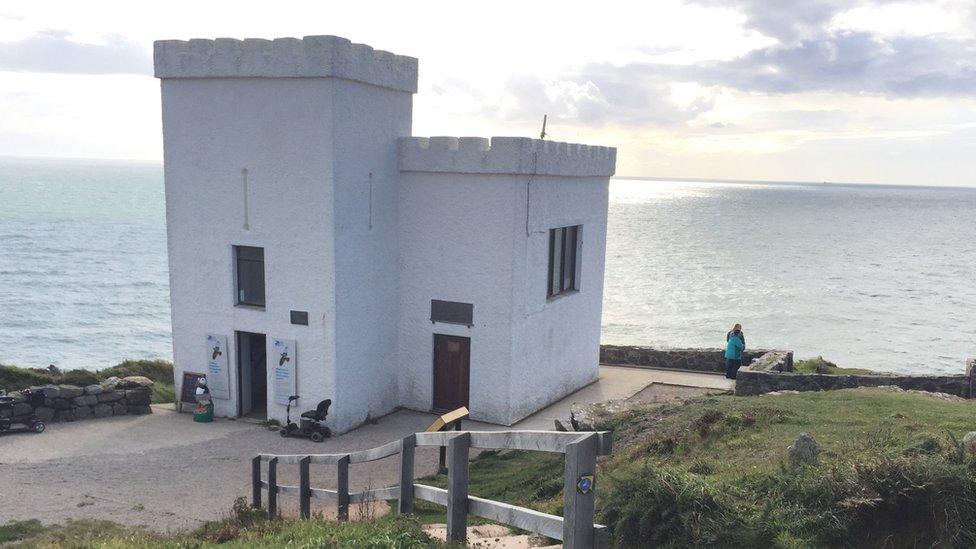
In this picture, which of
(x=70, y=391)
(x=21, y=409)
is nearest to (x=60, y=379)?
(x=70, y=391)

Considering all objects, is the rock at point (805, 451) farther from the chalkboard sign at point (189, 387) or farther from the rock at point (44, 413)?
the rock at point (44, 413)

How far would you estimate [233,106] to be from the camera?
55.4 feet

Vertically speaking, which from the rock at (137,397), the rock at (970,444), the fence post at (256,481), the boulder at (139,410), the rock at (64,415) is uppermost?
the rock at (970,444)

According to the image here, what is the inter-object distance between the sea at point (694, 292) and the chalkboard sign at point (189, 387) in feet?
86.6

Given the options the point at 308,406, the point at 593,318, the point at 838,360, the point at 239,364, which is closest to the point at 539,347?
the point at 593,318

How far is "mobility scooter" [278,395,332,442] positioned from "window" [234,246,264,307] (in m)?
2.82

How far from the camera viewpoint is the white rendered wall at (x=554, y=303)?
685 inches

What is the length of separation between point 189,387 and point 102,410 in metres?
1.91

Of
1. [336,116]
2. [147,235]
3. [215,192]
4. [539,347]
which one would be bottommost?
[147,235]

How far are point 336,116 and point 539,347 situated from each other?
6.98 meters

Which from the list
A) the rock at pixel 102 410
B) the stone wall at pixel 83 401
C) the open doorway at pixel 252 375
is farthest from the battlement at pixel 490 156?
the rock at pixel 102 410

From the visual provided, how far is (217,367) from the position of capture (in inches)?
692

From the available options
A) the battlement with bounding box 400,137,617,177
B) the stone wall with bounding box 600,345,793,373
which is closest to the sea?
the stone wall with bounding box 600,345,793,373

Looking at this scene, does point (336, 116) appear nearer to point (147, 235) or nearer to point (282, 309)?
point (282, 309)
